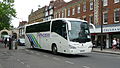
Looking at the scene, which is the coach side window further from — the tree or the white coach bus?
the tree

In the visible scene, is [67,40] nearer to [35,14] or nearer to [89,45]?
[89,45]

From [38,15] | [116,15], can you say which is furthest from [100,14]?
[38,15]

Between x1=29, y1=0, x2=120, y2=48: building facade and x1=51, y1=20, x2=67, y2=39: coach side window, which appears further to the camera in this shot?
x1=29, y1=0, x2=120, y2=48: building facade

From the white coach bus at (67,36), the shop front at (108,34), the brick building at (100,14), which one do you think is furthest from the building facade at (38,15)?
the white coach bus at (67,36)

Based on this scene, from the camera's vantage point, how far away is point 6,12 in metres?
37.5

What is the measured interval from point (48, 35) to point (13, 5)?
22.5m

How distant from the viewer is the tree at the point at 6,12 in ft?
119

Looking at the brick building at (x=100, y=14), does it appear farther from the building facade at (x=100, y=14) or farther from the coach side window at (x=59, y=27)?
the coach side window at (x=59, y=27)

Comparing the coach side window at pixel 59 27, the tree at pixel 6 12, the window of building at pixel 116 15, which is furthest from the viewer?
the tree at pixel 6 12

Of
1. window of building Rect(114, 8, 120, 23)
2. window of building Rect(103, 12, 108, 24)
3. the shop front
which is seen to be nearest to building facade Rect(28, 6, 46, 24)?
the shop front

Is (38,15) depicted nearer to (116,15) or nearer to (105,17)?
(105,17)

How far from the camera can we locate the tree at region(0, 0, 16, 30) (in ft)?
119

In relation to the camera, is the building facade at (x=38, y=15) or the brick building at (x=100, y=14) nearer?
the brick building at (x=100, y=14)

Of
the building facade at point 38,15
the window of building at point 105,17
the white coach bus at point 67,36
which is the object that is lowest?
the white coach bus at point 67,36
